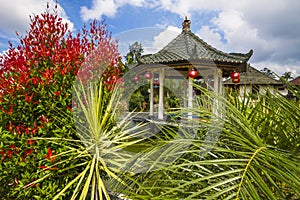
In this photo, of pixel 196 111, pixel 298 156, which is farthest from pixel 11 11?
pixel 298 156

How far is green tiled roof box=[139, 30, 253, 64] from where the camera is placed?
7.07m

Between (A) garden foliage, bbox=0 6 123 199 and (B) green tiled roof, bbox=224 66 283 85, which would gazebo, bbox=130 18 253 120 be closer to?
(B) green tiled roof, bbox=224 66 283 85

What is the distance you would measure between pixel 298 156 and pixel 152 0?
7.00 feet

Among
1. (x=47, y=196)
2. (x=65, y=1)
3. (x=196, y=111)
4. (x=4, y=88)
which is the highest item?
(x=65, y=1)

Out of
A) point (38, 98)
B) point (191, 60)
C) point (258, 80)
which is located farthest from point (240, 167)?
point (191, 60)

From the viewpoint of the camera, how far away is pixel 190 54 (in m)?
7.06

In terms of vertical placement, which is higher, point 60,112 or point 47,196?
point 60,112

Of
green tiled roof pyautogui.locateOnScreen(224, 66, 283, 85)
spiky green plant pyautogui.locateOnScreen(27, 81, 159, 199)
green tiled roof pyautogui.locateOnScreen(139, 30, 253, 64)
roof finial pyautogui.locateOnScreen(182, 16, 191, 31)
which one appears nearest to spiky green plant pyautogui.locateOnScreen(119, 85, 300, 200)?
green tiled roof pyautogui.locateOnScreen(224, 66, 283, 85)

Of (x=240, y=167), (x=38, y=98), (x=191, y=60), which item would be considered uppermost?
(x=191, y=60)

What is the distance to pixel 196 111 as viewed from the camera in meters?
1.12

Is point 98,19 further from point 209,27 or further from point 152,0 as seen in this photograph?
point 209,27

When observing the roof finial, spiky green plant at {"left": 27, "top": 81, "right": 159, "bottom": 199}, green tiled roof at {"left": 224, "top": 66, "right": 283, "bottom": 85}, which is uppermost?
the roof finial

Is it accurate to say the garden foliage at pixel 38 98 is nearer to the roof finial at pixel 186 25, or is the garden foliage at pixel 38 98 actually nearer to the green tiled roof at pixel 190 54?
the green tiled roof at pixel 190 54

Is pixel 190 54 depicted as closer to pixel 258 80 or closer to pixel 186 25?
pixel 258 80
